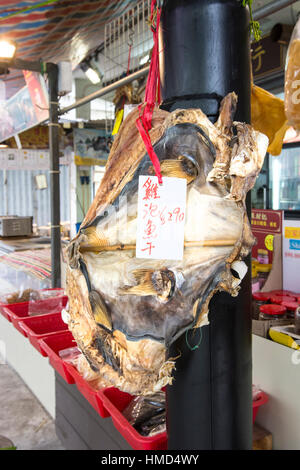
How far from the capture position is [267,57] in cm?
402

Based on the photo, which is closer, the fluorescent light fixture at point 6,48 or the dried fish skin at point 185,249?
the dried fish skin at point 185,249

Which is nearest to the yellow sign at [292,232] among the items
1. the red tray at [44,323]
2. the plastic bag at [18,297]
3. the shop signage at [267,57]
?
the red tray at [44,323]

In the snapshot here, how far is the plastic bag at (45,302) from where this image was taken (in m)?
2.52

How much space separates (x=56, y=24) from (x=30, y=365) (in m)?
2.20

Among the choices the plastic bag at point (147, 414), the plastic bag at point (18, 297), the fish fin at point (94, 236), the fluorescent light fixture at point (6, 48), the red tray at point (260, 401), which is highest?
the fluorescent light fixture at point (6, 48)

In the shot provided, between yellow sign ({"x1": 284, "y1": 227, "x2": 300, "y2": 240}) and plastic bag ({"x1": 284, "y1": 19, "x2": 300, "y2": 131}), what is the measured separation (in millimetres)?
840

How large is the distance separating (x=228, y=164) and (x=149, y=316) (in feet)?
1.02

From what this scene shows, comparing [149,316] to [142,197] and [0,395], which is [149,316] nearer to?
[142,197]

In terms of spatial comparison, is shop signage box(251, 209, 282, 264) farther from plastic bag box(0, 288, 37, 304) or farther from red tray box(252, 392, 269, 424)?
plastic bag box(0, 288, 37, 304)

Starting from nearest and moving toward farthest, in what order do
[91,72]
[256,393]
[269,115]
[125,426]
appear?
[125,426] < [269,115] < [256,393] < [91,72]

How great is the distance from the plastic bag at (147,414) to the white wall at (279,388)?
1.32ft

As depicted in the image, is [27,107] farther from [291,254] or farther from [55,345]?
[291,254]

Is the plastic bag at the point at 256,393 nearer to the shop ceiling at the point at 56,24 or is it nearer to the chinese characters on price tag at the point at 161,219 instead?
the chinese characters on price tag at the point at 161,219

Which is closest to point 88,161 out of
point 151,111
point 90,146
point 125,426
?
point 90,146
